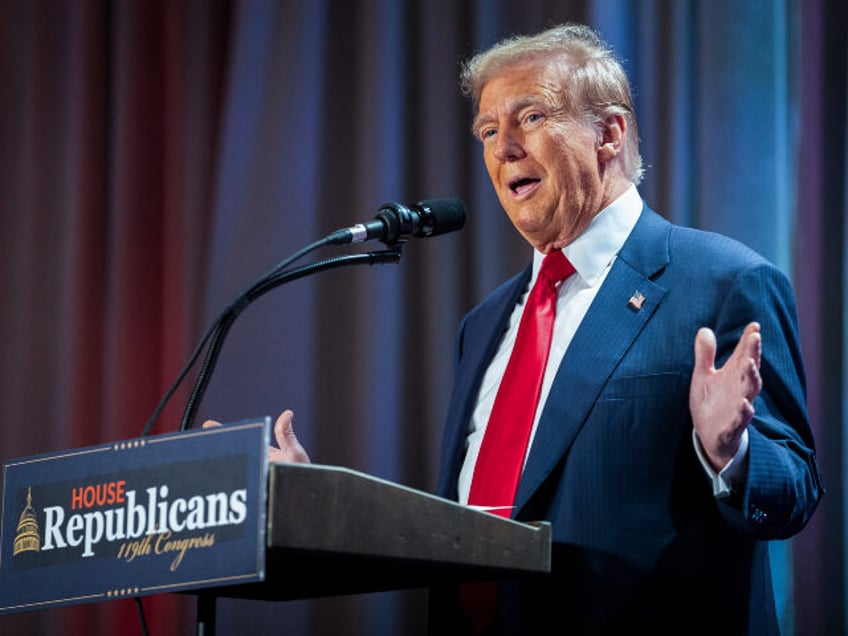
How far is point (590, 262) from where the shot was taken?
2.21 m

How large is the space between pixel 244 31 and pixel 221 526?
2.24 m

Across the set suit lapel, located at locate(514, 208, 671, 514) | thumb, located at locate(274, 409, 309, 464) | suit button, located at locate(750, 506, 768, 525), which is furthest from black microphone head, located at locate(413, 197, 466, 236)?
suit button, located at locate(750, 506, 768, 525)

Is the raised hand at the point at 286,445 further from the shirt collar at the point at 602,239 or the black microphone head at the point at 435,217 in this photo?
the shirt collar at the point at 602,239

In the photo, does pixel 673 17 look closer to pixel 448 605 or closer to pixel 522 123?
pixel 522 123

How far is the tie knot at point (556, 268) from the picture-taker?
2.23 m

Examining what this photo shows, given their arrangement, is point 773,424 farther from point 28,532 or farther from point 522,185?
point 28,532

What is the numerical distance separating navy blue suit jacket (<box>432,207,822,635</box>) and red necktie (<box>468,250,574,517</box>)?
0.34 feet

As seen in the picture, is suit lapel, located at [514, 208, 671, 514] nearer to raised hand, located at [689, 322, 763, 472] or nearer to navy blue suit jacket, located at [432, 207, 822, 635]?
navy blue suit jacket, located at [432, 207, 822, 635]

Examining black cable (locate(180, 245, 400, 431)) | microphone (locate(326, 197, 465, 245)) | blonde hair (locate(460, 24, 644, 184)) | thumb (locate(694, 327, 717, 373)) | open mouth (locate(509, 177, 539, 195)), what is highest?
blonde hair (locate(460, 24, 644, 184))

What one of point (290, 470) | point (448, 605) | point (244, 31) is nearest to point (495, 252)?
point (244, 31)

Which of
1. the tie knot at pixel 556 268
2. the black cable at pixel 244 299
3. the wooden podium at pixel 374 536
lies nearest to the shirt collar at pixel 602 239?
the tie knot at pixel 556 268

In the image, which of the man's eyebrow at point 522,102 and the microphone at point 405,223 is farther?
the man's eyebrow at point 522,102

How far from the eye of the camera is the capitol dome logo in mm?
1442

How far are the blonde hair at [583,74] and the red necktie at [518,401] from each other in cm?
29
